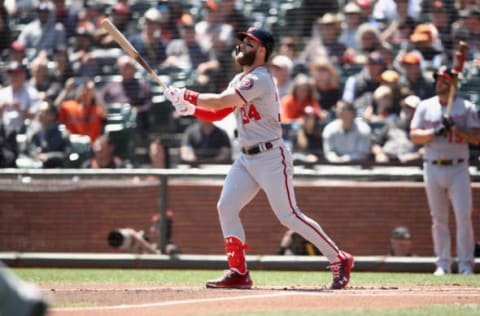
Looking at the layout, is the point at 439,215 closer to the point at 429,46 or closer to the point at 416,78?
the point at 416,78

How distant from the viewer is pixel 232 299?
6.59 m

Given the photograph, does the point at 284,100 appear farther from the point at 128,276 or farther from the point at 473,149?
the point at 128,276

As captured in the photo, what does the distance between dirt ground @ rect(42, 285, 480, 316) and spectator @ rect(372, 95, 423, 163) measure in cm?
452

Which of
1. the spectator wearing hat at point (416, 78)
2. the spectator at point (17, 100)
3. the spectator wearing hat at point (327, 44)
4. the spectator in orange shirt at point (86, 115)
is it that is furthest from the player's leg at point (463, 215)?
the spectator at point (17, 100)

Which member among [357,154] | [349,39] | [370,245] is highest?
[349,39]

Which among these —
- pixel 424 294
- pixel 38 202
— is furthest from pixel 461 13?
pixel 424 294

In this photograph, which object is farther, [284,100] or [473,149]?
[284,100]

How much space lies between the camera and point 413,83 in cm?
1280

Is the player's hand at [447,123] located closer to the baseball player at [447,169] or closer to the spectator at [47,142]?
the baseball player at [447,169]

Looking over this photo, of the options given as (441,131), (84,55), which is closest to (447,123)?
(441,131)

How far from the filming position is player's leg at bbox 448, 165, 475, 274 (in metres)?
10.2

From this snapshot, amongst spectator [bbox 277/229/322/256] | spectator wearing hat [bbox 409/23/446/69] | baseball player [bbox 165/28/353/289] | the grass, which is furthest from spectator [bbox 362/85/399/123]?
baseball player [bbox 165/28/353/289]

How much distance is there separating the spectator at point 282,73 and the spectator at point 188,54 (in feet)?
2.84

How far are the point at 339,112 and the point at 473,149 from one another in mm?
1625
